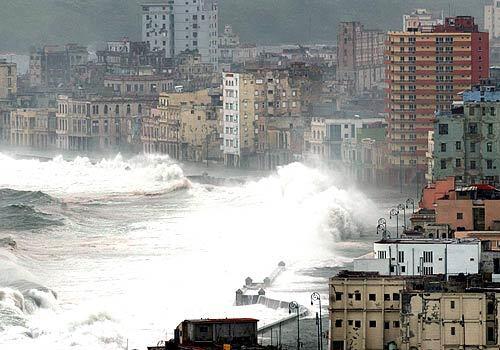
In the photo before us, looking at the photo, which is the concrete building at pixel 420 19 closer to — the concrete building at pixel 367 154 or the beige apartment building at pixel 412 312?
the concrete building at pixel 367 154

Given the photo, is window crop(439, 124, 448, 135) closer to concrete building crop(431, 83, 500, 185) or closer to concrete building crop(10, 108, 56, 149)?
concrete building crop(431, 83, 500, 185)

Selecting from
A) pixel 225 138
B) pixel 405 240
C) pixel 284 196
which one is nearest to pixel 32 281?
pixel 405 240

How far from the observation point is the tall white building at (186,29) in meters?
159

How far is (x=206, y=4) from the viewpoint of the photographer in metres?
164

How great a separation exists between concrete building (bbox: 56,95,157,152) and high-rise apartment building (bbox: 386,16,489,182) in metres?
28.8

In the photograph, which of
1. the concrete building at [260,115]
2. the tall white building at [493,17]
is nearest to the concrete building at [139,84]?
the concrete building at [260,115]

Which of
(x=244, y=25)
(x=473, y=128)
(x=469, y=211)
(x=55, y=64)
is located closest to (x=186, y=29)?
(x=55, y=64)

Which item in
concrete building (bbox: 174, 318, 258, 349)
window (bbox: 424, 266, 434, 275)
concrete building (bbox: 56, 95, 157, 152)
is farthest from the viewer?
concrete building (bbox: 56, 95, 157, 152)

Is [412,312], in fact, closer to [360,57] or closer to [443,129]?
[443,129]

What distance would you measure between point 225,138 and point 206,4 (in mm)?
47873

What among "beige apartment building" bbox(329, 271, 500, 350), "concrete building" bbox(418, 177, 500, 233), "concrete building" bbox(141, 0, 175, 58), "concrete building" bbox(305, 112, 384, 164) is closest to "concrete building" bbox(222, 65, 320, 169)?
"concrete building" bbox(305, 112, 384, 164)

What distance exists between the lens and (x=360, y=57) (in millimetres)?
140250

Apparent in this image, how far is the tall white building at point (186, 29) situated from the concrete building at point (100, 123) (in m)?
23.5

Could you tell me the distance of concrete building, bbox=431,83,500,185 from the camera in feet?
235
